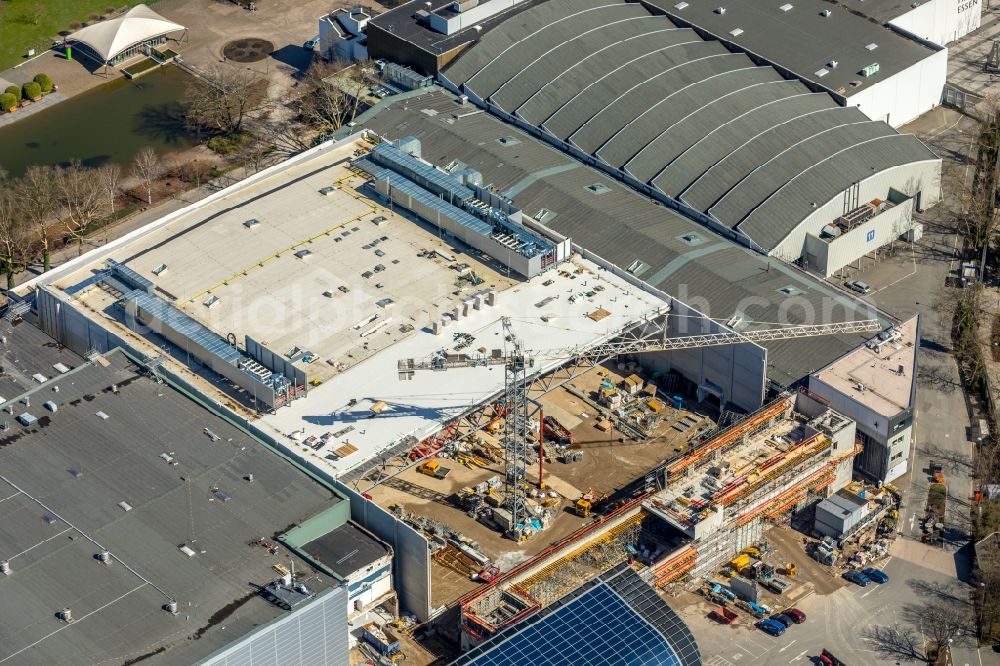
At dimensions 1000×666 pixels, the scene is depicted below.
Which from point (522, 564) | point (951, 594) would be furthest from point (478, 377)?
point (951, 594)

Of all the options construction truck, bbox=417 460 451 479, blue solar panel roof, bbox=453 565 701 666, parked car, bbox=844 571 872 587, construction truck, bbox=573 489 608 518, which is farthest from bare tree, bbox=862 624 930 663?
construction truck, bbox=417 460 451 479

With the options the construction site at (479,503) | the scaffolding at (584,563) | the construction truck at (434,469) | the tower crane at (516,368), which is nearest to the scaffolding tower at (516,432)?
the tower crane at (516,368)

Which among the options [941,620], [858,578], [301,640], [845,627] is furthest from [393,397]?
[941,620]

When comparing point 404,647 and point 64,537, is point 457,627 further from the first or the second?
point 64,537

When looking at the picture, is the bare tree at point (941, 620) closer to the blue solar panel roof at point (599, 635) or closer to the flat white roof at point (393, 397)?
the blue solar panel roof at point (599, 635)

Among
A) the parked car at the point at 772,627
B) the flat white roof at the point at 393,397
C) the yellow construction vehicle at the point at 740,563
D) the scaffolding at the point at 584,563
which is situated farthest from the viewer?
the yellow construction vehicle at the point at 740,563
